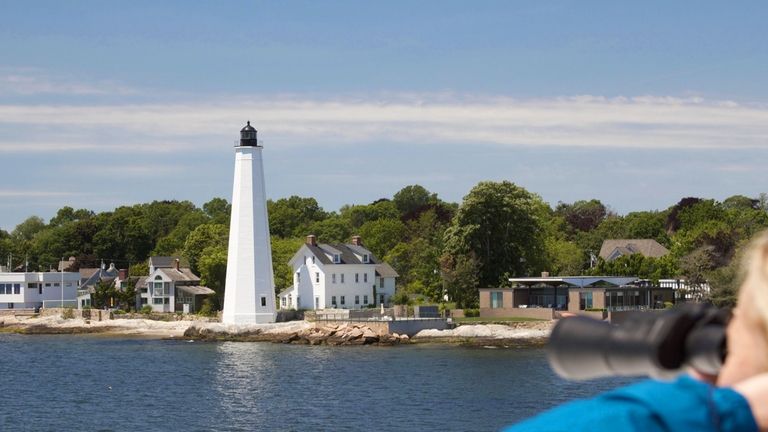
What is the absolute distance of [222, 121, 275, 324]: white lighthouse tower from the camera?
7350cm

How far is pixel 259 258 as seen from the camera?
73625mm

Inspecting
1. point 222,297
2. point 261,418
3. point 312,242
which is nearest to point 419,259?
point 312,242

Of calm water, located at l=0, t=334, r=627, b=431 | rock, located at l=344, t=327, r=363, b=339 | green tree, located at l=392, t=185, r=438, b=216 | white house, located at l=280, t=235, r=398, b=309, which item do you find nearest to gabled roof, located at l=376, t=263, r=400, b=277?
white house, located at l=280, t=235, r=398, b=309

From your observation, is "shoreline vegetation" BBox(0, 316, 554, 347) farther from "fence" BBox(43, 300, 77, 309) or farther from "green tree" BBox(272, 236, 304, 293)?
"fence" BBox(43, 300, 77, 309)

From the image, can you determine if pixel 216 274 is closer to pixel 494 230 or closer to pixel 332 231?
pixel 494 230

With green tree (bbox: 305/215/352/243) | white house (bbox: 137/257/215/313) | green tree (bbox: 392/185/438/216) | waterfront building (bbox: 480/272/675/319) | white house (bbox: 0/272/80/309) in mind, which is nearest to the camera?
waterfront building (bbox: 480/272/675/319)

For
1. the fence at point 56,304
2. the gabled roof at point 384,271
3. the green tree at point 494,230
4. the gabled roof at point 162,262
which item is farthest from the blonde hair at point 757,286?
the fence at point 56,304

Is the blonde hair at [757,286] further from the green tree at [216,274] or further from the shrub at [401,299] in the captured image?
the green tree at [216,274]

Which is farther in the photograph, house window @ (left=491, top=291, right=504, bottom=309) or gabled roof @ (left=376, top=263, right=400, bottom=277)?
gabled roof @ (left=376, top=263, right=400, bottom=277)

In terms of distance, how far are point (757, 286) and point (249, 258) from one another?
238ft

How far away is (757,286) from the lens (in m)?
1.57

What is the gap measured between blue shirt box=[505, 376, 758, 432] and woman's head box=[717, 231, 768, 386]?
56 mm

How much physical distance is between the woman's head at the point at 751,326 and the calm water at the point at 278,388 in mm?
33595

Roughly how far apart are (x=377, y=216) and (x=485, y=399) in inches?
3760
